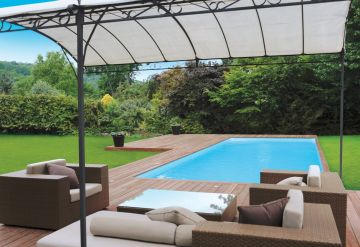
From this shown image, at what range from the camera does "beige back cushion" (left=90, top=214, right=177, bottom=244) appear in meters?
2.85

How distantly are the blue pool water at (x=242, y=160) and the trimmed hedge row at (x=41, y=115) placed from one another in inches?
297

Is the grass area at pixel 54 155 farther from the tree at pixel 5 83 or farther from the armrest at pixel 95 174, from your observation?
the tree at pixel 5 83

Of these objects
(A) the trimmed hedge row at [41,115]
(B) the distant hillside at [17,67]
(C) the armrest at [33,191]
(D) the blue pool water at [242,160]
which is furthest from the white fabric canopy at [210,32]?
(B) the distant hillside at [17,67]

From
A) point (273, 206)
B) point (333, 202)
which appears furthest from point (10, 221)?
point (333, 202)

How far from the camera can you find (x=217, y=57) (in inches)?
328

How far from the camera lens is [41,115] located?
801 inches

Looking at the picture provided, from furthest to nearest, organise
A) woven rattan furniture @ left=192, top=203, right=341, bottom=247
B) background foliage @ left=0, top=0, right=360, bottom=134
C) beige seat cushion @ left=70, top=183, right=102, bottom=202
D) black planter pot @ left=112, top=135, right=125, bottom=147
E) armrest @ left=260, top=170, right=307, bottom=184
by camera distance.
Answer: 1. background foliage @ left=0, top=0, right=360, bottom=134
2. black planter pot @ left=112, top=135, right=125, bottom=147
3. armrest @ left=260, top=170, right=307, bottom=184
4. beige seat cushion @ left=70, top=183, right=102, bottom=202
5. woven rattan furniture @ left=192, top=203, right=341, bottom=247

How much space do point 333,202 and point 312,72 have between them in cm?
1767

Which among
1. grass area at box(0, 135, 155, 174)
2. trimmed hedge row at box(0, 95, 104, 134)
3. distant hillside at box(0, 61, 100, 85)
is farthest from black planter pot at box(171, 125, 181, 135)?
distant hillside at box(0, 61, 100, 85)

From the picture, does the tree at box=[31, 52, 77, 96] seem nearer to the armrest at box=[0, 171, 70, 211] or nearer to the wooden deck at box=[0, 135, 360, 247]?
the wooden deck at box=[0, 135, 360, 247]

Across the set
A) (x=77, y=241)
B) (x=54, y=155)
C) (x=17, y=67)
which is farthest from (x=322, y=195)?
(x=17, y=67)

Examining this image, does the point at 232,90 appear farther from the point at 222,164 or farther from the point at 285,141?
the point at 222,164

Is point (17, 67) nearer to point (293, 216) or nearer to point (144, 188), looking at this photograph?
point (144, 188)

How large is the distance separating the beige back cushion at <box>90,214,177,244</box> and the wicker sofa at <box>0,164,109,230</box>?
1587mm
